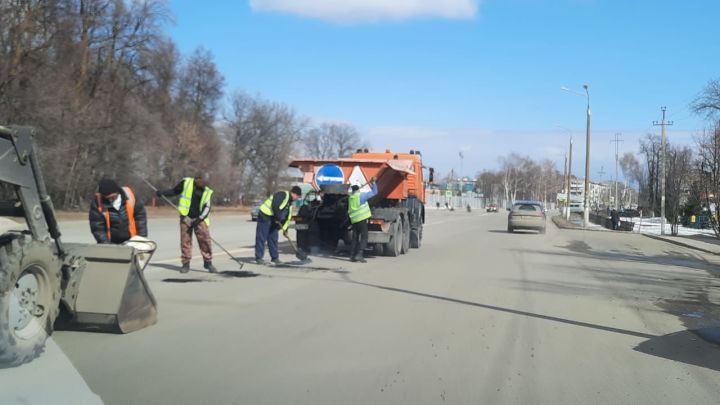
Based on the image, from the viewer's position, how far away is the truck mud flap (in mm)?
6207

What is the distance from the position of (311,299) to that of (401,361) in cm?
340

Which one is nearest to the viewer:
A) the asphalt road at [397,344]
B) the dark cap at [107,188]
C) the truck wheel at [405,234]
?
the asphalt road at [397,344]

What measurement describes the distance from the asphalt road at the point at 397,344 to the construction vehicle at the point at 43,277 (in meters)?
0.23

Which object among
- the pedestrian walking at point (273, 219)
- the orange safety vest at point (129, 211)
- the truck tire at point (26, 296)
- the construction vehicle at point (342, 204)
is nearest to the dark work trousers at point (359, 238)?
the construction vehicle at point (342, 204)

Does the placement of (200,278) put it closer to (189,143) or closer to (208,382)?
(208,382)

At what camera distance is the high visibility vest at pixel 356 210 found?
14.3m

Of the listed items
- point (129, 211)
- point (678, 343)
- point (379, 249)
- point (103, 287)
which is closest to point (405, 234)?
point (379, 249)

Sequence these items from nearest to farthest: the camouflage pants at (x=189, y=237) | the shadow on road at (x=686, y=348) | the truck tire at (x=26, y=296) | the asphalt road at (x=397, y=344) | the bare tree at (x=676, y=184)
A: the truck tire at (x=26, y=296)
the asphalt road at (x=397, y=344)
the shadow on road at (x=686, y=348)
the camouflage pants at (x=189, y=237)
the bare tree at (x=676, y=184)

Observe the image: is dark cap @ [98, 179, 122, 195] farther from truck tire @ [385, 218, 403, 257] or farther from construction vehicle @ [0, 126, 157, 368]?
truck tire @ [385, 218, 403, 257]

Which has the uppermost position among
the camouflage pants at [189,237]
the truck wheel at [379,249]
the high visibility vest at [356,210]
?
the high visibility vest at [356,210]

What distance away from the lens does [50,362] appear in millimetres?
5422

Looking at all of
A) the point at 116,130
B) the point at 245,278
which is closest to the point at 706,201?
the point at 245,278

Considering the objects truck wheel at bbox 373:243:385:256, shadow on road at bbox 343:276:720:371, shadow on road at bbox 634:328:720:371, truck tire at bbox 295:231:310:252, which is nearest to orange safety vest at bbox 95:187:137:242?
shadow on road at bbox 343:276:720:371

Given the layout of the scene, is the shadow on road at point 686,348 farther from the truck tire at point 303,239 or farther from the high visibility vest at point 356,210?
the truck tire at point 303,239
